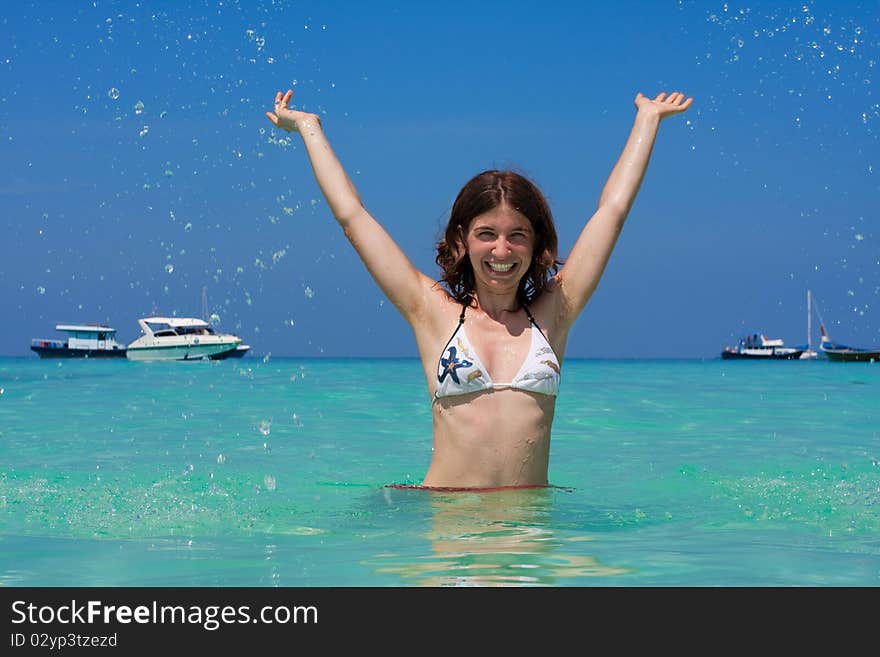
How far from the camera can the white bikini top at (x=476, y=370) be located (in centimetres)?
497

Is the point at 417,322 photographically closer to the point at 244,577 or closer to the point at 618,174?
the point at 618,174

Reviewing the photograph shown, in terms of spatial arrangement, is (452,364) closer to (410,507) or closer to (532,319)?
(532,319)

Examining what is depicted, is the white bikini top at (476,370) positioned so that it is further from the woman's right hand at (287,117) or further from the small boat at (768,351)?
the small boat at (768,351)

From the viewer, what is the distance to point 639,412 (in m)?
15.1

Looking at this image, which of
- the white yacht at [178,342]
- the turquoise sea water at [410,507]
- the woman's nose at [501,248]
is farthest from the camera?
the white yacht at [178,342]

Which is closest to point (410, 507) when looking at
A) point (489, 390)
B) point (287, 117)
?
point (489, 390)

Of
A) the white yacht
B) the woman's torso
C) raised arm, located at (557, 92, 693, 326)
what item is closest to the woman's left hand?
raised arm, located at (557, 92, 693, 326)

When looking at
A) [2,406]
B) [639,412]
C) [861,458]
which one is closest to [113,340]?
[2,406]

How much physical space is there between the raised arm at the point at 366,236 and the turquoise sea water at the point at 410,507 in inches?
42.4

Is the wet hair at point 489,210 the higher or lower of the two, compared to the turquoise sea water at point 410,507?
higher

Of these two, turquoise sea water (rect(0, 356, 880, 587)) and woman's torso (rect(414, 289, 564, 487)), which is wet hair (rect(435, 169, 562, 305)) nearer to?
woman's torso (rect(414, 289, 564, 487))

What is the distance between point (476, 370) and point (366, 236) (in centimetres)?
87

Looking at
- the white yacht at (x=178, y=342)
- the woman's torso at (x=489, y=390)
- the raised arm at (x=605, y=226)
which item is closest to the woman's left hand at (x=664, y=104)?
the raised arm at (x=605, y=226)

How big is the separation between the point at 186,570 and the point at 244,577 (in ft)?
1.01
